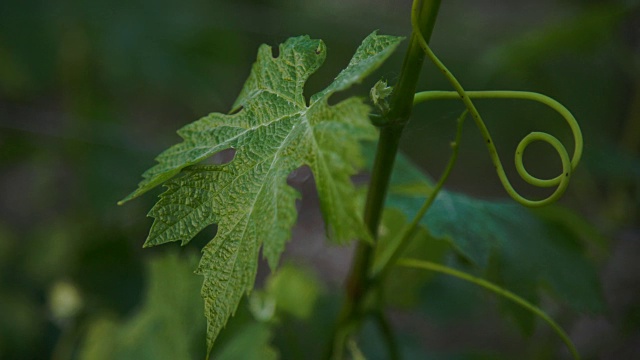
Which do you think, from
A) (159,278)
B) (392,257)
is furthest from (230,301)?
(159,278)

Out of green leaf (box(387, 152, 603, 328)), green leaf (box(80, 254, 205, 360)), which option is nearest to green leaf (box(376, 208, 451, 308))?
green leaf (box(387, 152, 603, 328))

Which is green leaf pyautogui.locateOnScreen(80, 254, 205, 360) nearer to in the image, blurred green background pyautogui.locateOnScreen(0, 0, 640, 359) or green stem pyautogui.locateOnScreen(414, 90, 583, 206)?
blurred green background pyautogui.locateOnScreen(0, 0, 640, 359)

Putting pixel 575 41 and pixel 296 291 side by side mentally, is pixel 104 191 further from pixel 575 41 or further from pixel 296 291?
pixel 575 41

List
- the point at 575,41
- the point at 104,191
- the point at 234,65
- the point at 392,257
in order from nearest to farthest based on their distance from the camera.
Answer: the point at 392,257
the point at 575,41
the point at 104,191
the point at 234,65

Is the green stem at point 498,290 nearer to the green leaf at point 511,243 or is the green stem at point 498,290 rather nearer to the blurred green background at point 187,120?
the green leaf at point 511,243

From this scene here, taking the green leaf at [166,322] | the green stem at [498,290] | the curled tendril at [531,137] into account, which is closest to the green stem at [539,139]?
the curled tendril at [531,137]

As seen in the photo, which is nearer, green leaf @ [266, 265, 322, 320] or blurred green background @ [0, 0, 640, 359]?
green leaf @ [266, 265, 322, 320]
